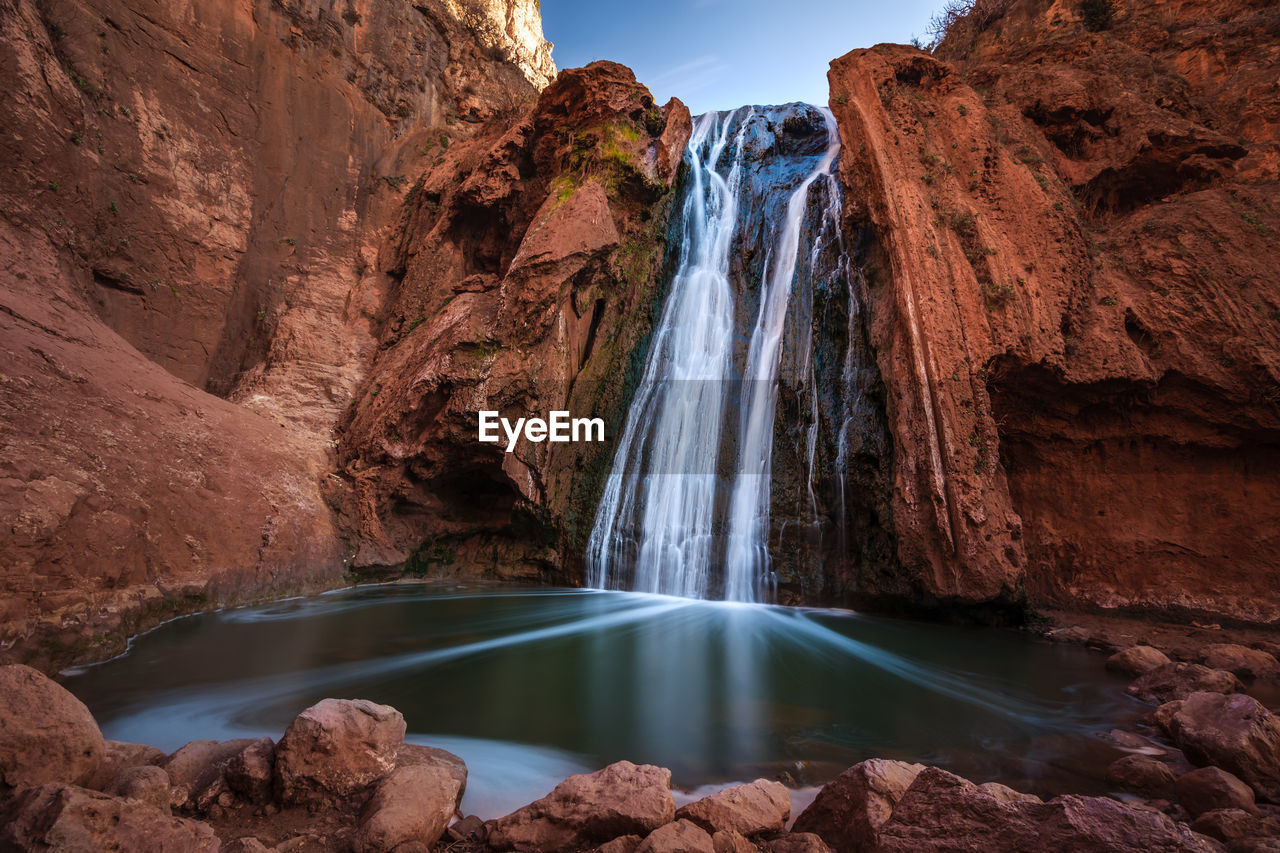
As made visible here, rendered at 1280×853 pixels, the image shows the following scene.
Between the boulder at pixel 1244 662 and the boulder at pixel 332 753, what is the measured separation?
8.36 meters

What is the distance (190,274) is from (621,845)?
15.5 m

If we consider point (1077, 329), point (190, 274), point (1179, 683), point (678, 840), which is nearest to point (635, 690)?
point (678, 840)

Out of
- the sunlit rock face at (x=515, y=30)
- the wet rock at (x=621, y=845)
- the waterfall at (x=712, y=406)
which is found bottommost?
the wet rock at (x=621, y=845)

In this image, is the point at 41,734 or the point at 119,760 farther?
the point at 119,760

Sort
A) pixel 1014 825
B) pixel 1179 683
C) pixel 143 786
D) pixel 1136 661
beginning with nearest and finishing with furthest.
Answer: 1. pixel 1014 825
2. pixel 143 786
3. pixel 1179 683
4. pixel 1136 661

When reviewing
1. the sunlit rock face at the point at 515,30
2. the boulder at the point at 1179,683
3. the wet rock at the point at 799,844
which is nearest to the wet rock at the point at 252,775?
the wet rock at the point at 799,844

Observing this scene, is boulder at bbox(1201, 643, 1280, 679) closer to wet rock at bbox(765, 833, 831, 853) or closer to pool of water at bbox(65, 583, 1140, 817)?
pool of water at bbox(65, 583, 1140, 817)

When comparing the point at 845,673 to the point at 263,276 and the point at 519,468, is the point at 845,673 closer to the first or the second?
the point at 519,468

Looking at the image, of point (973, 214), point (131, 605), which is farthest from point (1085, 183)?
point (131, 605)

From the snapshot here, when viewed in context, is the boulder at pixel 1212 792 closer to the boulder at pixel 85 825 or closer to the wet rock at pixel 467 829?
the wet rock at pixel 467 829

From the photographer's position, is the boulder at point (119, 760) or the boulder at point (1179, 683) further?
the boulder at point (1179, 683)

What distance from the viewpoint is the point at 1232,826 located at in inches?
108

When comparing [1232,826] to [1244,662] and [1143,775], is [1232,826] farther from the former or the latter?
[1244,662]

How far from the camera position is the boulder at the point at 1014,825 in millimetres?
2109
